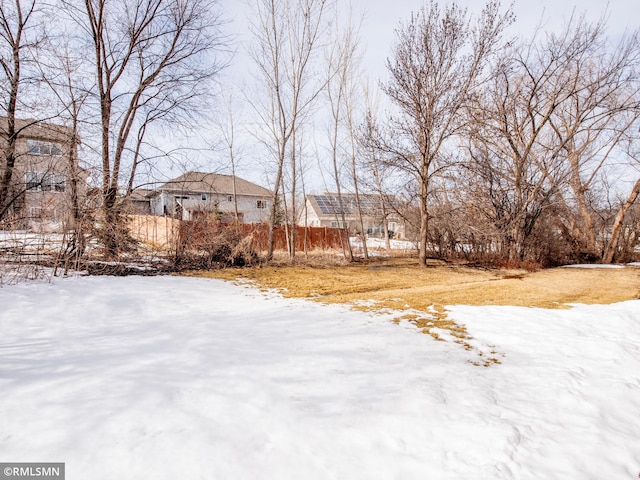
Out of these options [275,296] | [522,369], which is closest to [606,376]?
[522,369]

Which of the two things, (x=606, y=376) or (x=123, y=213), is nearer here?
(x=606, y=376)

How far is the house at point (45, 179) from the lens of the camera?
6.09m

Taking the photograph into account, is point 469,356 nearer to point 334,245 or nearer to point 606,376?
point 606,376

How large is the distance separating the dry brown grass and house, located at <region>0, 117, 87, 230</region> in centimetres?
314

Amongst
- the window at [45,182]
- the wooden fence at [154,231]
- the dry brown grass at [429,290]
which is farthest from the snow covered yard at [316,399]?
the wooden fence at [154,231]

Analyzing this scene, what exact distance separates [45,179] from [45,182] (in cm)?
8

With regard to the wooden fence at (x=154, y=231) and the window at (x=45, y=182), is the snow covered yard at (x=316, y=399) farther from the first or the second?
the wooden fence at (x=154, y=231)

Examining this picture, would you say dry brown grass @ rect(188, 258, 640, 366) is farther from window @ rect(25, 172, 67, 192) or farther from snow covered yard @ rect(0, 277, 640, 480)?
window @ rect(25, 172, 67, 192)

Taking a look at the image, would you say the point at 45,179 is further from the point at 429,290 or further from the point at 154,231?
the point at 429,290

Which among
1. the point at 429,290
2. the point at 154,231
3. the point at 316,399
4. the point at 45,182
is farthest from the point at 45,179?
the point at 429,290

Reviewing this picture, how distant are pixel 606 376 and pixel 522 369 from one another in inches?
24.7

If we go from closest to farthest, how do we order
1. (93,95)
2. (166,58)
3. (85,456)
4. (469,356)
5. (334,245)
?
(85,456) < (469,356) < (93,95) < (166,58) < (334,245)

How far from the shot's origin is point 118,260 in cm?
754

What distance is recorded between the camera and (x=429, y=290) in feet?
20.7
